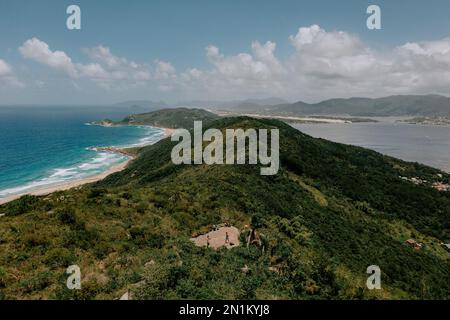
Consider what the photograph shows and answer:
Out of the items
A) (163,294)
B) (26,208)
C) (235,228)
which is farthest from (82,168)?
(163,294)

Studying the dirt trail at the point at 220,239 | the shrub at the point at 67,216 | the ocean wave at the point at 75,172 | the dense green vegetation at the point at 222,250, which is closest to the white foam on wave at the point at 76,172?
the ocean wave at the point at 75,172

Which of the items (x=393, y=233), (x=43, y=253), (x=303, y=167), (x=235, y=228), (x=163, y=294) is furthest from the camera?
(x=303, y=167)

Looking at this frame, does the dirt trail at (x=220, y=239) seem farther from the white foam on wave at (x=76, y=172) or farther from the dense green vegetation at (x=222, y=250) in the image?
the white foam on wave at (x=76, y=172)

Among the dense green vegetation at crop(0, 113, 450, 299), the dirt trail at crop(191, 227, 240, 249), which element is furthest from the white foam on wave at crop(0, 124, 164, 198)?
the dirt trail at crop(191, 227, 240, 249)

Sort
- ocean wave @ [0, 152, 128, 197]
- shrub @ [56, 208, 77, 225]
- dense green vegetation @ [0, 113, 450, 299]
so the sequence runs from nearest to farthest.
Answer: dense green vegetation @ [0, 113, 450, 299] < shrub @ [56, 208, 77, 225] < ocean wave @ [0, 152, 128, 197]

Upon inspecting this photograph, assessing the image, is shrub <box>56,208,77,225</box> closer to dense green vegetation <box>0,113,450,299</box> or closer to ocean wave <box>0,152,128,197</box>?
dense green vegetation <box>0,113,450,299</box>

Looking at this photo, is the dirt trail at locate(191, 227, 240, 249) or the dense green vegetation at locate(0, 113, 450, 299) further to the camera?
the dirt trail at locate(191, 227, 240, 249)

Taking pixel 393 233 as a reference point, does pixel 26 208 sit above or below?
above

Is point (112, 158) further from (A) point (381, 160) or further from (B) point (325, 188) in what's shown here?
(A) point (381, 160)
